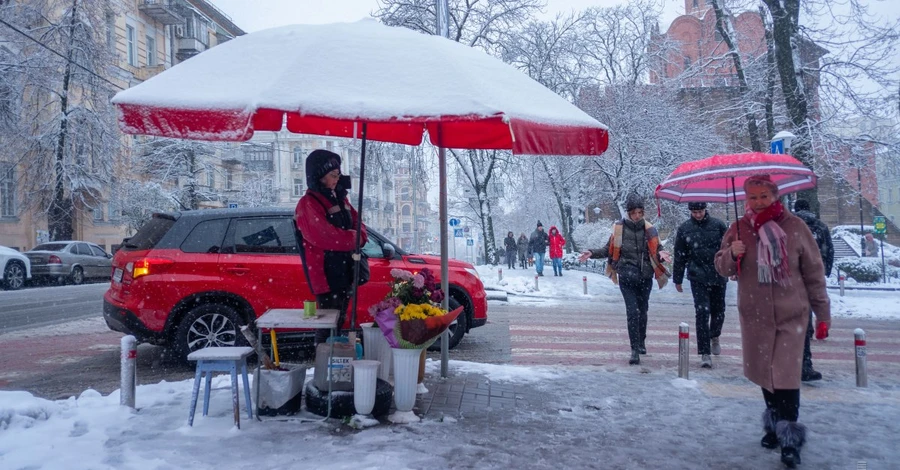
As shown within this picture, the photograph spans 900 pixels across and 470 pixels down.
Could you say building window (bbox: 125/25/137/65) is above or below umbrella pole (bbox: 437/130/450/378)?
above

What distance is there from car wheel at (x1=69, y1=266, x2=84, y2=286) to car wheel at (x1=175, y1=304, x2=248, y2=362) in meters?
18.9

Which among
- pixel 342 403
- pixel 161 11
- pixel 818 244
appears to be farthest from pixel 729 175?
pixel 161 11

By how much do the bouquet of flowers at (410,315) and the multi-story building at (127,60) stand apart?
26061mm

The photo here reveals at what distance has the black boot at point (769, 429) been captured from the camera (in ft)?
14.3

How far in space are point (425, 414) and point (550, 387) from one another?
1.64 m

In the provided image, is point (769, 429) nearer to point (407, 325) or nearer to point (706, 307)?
point (407, 325)

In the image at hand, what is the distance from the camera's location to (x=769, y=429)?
14.4ft

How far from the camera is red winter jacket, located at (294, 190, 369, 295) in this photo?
496cm

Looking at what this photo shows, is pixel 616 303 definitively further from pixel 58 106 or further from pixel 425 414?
pixel 58 106

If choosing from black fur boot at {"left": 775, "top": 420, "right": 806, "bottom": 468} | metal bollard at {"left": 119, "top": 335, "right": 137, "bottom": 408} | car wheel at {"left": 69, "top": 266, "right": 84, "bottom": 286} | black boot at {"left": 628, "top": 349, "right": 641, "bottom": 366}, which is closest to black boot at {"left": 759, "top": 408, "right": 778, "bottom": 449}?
black fur boot at {"left": 775, "top": 420, "right": 806, "bottom": 468}

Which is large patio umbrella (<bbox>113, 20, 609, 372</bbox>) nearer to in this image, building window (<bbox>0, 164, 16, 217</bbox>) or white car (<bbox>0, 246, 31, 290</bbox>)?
white car (<bbox>0, 246, 31, 290</bbox>)

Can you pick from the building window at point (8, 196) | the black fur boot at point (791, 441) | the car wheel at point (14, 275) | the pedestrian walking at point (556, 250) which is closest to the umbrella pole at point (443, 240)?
the black fur boot at point (791, 441)

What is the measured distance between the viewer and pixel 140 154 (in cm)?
3244

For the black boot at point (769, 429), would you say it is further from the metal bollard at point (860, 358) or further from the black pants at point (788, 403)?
the metal bollard at point (860, 358)
